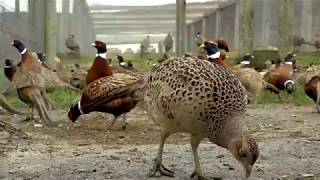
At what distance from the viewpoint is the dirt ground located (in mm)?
5133

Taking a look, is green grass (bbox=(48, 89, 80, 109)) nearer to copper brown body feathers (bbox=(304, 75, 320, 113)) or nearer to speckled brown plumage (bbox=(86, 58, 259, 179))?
copper brown body feathers (bbox=(304, 75, 320, 113))

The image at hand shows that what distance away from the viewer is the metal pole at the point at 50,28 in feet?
48.9

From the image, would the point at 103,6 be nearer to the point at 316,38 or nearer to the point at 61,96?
the point at 316,38

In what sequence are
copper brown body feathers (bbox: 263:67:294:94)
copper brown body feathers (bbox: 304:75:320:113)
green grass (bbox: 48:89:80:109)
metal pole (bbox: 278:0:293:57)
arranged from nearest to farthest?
copper brown body feathers (bbox: 304:75:320:113), green grass (bbox: 48:89:80:109), copper brown body feathers (bbox: 263:67:294:94), metal pole (bbox: 278:0:293:57)

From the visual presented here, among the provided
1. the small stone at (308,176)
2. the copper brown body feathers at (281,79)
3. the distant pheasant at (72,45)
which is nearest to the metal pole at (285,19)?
the copper brown body feathers at (281,79)

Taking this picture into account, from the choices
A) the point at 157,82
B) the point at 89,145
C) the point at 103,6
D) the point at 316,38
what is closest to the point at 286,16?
the point at 316,38

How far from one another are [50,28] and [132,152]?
943 centimetres

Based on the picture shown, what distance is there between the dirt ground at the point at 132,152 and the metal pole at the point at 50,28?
20.3 ft

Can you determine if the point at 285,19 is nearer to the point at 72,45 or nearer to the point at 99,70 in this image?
the point at 99,70

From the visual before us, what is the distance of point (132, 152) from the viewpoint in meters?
6.09

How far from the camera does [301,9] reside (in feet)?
72.9

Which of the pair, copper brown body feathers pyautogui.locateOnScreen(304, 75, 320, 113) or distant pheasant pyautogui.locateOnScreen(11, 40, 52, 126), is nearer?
distant pheasant pyautogui.locateOnScreen(11, 40, 52, 126)

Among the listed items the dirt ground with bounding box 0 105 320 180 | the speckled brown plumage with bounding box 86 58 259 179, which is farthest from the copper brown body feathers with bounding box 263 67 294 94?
the speckled brown plumage with bounding box 86 58 259 179

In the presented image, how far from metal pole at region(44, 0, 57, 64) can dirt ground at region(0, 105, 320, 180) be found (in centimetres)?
617
